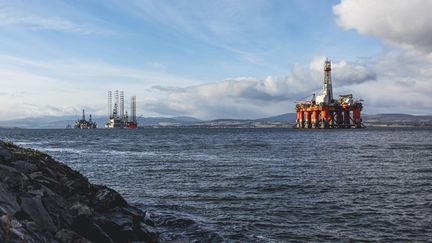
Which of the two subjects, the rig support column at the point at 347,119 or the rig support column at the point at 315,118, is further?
the rig support column at the point at 347,119

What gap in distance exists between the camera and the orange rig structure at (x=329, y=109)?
159 meters

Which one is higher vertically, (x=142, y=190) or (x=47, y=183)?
(x=47, y=183)

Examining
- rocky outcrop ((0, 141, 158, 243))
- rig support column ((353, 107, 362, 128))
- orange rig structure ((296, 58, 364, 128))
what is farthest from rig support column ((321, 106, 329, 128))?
rocky outcrop ((0, 141, 158, 243))

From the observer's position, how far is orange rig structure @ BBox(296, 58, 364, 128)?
159250 mm

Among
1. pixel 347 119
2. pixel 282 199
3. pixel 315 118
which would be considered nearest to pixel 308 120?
pixel 315 118

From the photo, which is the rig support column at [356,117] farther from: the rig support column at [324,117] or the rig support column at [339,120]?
the rig support column at [324,117]

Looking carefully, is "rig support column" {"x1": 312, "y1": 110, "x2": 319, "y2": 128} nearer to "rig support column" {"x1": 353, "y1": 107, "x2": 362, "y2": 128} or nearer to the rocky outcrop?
"rig support column" {"x1": 353, "y1": 107, "x2": 362, "y2": 128}

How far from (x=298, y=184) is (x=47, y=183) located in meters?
16.2

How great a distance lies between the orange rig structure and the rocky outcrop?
15022cm

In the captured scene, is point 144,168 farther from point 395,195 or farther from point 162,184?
point 395,195

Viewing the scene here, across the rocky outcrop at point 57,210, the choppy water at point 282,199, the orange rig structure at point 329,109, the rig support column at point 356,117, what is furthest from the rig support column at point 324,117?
the rocky outcrop at point 57,210

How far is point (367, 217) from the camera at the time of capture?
697 inches

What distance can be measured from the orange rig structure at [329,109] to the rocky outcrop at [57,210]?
150 m

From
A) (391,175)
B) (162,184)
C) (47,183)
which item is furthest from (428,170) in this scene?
(47,183)
